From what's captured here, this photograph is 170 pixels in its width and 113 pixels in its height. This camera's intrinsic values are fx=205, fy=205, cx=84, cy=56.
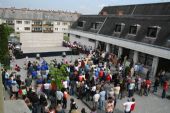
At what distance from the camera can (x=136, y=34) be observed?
2605 cm

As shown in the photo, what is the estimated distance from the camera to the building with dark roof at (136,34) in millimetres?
22547

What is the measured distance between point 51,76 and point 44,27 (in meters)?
59.8

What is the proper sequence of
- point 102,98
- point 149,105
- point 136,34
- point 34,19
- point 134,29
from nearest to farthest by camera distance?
point 102,98, point 149,105, point 136,34, point 134,29, point 34,19

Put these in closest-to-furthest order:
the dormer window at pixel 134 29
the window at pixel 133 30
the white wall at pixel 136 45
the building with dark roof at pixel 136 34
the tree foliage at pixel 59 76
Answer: the tree foliage at pixel 59 76, the white wall at pixel 136 45, the building with dark roof at pixel 136 34, the dormer window at pixel 134 29, the window at pixel 133 30

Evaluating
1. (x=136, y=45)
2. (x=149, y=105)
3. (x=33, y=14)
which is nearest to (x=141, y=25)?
(x=136, y=45)

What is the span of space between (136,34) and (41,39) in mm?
17780

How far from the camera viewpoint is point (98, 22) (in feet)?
114

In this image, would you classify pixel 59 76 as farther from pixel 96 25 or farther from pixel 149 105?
pixel 96 25

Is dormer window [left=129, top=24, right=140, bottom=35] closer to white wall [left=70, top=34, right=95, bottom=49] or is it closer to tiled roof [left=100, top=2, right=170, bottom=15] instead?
white wall [left=70, top=34, right=95, bottom=49]

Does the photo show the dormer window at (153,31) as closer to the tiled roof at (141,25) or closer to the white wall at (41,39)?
the tiled roof at (141,25)

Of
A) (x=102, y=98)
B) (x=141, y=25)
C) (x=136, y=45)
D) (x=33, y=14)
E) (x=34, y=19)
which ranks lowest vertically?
(x=102, y=98)

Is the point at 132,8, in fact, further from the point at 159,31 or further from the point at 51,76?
the point at 51,76

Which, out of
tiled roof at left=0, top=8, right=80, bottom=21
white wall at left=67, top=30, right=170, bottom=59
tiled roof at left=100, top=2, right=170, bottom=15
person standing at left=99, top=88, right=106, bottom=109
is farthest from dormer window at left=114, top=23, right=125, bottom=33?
tiled roof at left=0, top=8, right=80, bottom=21

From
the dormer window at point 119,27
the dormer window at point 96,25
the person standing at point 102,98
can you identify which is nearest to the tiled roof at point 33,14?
the dormer window at point 96,25
